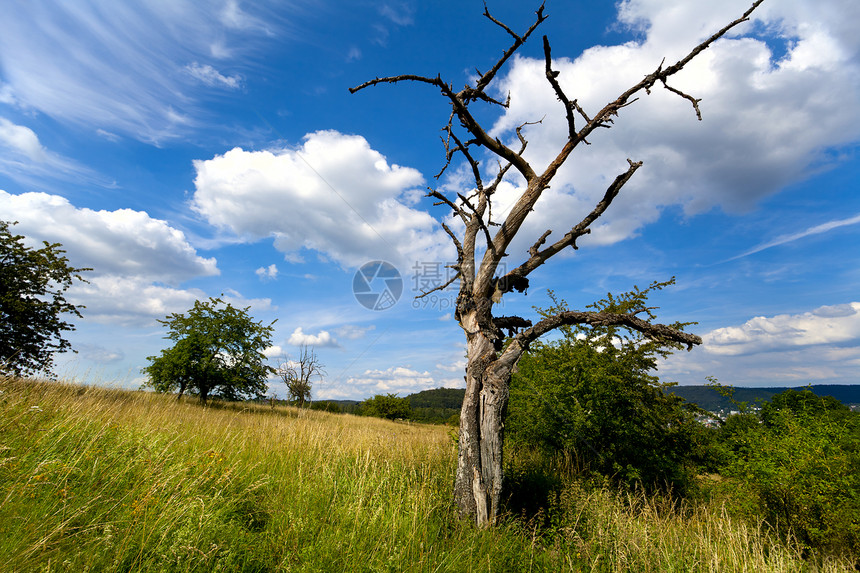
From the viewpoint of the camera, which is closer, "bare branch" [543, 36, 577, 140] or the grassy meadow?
the grassy meadow

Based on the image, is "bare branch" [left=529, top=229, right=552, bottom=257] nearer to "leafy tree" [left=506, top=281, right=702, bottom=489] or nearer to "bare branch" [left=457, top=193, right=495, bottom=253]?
"bare branch" [left=457, top=193, right=495, bottom=253]

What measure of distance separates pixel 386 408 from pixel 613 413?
5051 cm

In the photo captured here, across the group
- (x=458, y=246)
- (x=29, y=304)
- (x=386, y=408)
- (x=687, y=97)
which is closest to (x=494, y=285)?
(x=458, y=246)

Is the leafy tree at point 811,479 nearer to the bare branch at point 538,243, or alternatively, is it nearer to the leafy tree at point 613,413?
the leafy tree at point 613,413

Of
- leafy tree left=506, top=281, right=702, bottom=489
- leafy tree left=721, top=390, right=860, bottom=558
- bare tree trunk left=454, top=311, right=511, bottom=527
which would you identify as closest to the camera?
bare tree trunk left=454, top=311, right=511, bottom=527

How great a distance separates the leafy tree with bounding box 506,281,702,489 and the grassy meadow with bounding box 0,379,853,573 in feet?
5.74

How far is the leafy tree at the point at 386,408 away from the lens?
185 ft

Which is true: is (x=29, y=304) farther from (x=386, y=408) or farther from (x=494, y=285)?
(x=386, y=408)

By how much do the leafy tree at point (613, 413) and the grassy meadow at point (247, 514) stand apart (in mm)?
1748

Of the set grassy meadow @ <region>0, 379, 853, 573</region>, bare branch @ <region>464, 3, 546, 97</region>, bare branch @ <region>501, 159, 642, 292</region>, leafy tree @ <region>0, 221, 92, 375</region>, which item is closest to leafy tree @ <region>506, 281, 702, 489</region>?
grassy meadow @ <region>0, 379, 853, 573</region>

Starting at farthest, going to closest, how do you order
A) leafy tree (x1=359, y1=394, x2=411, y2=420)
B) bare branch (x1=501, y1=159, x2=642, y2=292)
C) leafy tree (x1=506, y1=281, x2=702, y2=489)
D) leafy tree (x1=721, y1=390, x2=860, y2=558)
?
leafy tree (x1=359, y1=394, x2=411, y2=420) → leafy tree (x1=506, y1=281, x2=702, y2=489) → bare branch (x1=501, y1=159, x2=642, y2=292) → leafy tree (x1=721, y1=390, x2=860, y2=558)

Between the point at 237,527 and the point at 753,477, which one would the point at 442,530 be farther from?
the point at 753,477

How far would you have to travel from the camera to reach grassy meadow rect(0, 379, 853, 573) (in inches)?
134

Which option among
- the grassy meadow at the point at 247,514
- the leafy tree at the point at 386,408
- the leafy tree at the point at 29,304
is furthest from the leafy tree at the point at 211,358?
the leafy tree at the point at 386,408
